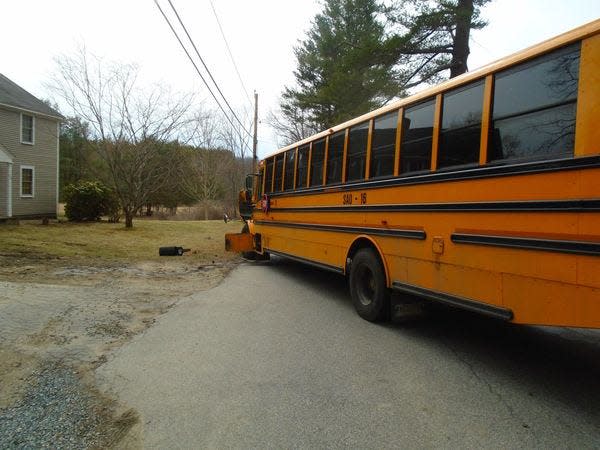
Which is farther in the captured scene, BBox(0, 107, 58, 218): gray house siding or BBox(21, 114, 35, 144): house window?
BBox(21, 114, 35, 144): house window

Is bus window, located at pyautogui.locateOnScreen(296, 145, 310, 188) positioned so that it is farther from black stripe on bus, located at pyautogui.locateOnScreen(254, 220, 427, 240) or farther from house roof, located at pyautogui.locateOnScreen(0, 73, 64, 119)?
house roof, located at pyautogui.locateOnScreen(0, 73, 64, 119)

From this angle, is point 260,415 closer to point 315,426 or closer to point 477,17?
point 315,426

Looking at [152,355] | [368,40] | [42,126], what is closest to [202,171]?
[42,126]

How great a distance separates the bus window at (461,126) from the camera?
4.38 meters

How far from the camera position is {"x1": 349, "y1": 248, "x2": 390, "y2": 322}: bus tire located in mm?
5816

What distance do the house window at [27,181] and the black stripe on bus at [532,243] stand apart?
74.5ft

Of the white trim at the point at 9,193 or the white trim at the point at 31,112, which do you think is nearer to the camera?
the white trim at the point at 9,193

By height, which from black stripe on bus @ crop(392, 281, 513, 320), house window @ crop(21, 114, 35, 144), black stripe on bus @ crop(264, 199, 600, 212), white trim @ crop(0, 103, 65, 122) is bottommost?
black stripe on bus @ crop(392, 281, 513, 320)

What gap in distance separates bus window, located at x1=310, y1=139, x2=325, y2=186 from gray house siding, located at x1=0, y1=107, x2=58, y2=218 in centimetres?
1769

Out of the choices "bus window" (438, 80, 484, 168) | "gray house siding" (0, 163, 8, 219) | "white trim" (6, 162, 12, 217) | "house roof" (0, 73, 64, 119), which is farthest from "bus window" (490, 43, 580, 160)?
"house roof" (0, 73, 64, 119)

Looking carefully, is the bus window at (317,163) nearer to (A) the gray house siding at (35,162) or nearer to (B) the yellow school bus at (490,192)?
(B) the yellow school bus at (490,192)

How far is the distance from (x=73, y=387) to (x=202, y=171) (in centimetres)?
3584

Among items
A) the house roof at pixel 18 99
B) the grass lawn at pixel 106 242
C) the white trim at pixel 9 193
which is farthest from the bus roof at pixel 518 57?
the house roof at pixel 18 99

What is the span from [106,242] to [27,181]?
33.5 feet
